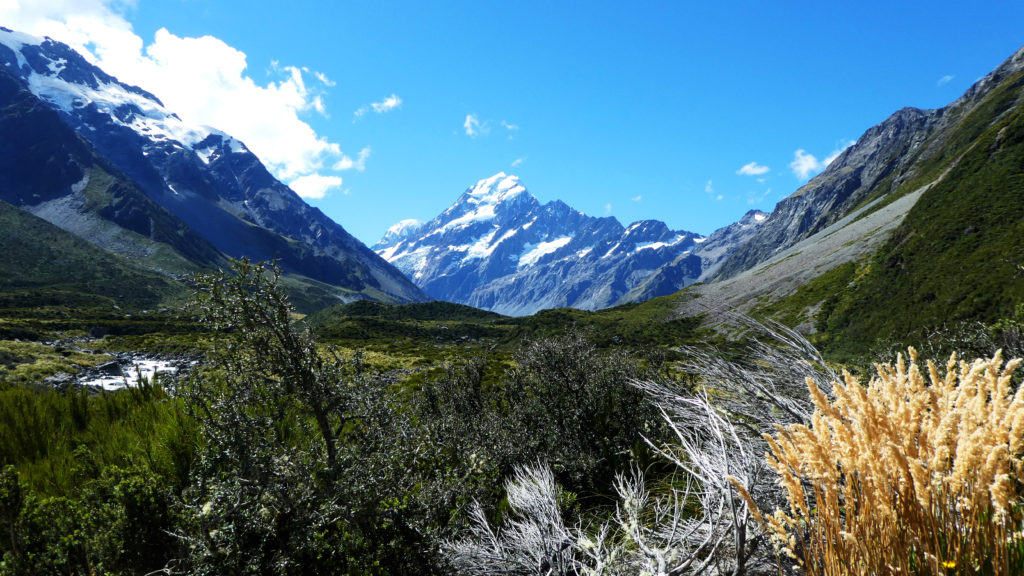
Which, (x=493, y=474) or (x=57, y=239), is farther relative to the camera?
(x=57, y=239)

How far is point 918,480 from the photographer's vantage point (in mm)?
1340

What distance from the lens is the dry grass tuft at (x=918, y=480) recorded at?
1309 mm

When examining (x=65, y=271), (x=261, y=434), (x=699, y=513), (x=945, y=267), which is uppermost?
(x=65, y=271)

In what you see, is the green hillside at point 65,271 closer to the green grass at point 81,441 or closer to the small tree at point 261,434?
the green grass at point 81,441

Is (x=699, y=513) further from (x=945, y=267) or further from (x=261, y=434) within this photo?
(x=945, y=267)

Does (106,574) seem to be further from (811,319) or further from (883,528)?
(811,319)

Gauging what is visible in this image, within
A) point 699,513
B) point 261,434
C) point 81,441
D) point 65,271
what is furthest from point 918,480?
point 65,271

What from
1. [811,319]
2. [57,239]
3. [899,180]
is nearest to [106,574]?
[811,319]

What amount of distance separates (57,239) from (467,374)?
21433cm

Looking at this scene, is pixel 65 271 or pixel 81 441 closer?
pixel 81 441

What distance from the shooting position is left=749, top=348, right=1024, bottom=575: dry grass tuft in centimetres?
131

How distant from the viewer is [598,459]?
7.21 meters

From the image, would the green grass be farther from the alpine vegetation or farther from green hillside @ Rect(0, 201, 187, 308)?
green hillside @ Rect(0, 201, 187, 308)

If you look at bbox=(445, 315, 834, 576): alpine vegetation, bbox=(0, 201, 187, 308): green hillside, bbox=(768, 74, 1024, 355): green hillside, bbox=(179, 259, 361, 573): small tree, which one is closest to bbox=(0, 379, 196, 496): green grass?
bbox=(179, 259, 361, 573): small tree
